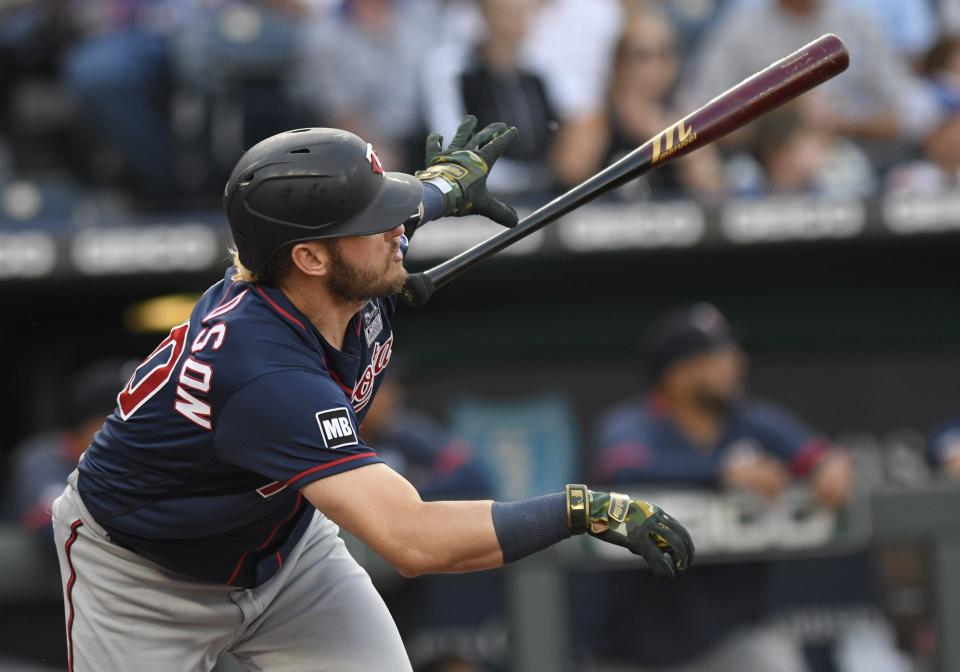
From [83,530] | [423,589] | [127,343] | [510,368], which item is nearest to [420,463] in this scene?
[423,589]

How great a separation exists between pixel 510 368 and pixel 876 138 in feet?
6.13

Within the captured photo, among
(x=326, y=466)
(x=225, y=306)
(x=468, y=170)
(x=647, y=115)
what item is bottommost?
(x=326, y=466)

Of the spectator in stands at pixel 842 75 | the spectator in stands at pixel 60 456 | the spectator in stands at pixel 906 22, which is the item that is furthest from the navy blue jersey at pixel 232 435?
the spectator in stands at pixel 906 22

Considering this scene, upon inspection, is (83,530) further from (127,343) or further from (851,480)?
(127,343)

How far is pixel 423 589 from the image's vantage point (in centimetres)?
562

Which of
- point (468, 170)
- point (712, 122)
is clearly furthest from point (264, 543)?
point (712, 122)

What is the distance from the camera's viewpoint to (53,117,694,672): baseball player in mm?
3008

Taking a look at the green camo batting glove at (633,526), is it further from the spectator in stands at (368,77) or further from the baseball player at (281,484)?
the spectator in stands at (368,77)

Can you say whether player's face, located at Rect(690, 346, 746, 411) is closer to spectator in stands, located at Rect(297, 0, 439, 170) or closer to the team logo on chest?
spectator in stands, located at Rect(297, 0, 439, 170)

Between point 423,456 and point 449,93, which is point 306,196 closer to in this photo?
point 423,456

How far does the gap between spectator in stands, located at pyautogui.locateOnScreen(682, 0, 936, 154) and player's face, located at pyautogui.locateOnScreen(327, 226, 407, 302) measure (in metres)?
3.66

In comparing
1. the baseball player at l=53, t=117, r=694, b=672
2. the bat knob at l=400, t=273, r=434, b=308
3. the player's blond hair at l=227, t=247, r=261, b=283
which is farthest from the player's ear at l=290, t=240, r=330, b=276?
the bat knob at l=400, t=273, r=434, b=308

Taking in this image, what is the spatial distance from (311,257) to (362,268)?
0.35 ft

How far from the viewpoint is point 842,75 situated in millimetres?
6938
